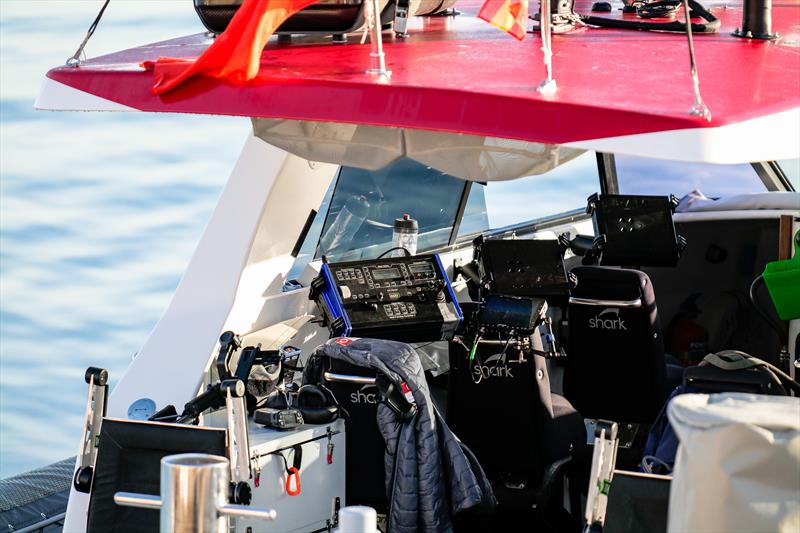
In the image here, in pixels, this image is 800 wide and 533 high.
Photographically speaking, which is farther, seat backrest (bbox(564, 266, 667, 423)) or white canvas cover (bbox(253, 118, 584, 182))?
seat backrest (bbox(564, 266, 667, 423))

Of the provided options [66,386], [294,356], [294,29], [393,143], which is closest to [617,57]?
Result: [393,143]

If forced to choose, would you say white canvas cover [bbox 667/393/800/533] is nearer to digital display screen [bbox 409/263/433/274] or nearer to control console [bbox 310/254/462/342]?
control console [bbox 310/254/462/342]

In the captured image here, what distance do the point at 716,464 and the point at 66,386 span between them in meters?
22.6

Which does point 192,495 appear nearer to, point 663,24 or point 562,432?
point 562,432

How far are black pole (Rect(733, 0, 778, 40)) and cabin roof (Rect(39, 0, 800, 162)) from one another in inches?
3.3

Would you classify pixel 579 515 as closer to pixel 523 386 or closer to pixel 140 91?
pixel 523 386

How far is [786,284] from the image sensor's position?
592cm

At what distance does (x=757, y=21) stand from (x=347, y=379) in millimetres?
2141

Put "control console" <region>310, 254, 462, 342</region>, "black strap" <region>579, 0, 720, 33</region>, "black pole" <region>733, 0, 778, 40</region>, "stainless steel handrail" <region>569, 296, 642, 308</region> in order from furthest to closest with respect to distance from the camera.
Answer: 1. "stainless steel handrail" <region>569, 296, 642, 308</region>
2. "control console" <region>310, 254, 462, 342</region>
3. "black strap" <region>579, 0, 720, 33</region>
4. "black pole" <region>733, 0, 778, 40</region>

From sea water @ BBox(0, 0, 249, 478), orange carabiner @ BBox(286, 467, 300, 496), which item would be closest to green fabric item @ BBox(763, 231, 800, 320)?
orange carabiner @ BBox(286, 467, 300, 496)

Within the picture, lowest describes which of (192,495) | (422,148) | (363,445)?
(363,445)

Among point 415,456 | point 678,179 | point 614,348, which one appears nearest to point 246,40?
point 415,456

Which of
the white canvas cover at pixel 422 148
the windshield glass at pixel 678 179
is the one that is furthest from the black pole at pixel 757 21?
the windshield glass at pixel 678 179

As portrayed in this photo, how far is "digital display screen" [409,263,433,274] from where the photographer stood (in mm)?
5924
